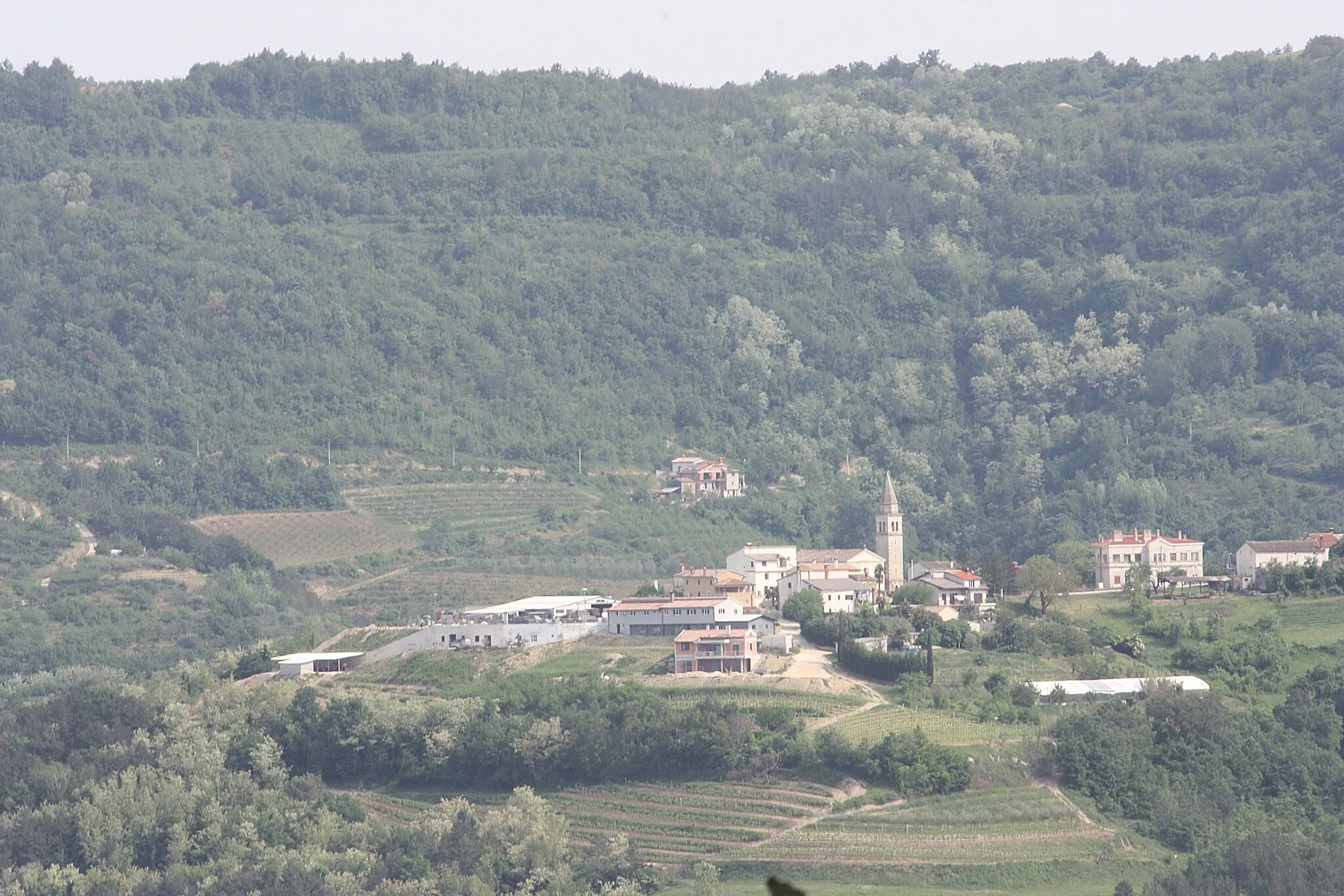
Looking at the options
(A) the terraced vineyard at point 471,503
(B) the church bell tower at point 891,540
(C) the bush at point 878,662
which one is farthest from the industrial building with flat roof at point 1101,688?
(A) the terraced vineyard at point 471,503

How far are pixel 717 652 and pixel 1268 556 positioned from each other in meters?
19.8

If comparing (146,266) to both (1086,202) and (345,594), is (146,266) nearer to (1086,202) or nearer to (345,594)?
(345,594)

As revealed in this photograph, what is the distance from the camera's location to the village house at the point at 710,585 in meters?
81.2

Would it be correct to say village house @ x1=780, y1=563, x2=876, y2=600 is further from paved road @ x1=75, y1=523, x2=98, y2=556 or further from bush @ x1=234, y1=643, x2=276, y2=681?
paved road @ x1=75, y1=523, x2=98, y2=556

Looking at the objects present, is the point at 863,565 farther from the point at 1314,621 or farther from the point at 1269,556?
the point at 1314,621

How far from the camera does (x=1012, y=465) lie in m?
114

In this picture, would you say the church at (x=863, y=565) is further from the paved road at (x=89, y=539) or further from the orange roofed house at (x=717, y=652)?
the paved road at (x=89, y=539)

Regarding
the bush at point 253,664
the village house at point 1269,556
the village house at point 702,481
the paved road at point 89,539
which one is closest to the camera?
the bush at point 253,664

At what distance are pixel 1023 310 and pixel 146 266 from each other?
38.7m

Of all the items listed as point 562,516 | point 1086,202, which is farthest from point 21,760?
point 1086,202

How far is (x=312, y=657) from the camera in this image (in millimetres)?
79125

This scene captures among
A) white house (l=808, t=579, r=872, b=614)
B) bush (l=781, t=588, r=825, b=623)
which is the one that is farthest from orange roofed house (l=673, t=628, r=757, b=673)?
white house (l=808, t=579, r=872, b=614)

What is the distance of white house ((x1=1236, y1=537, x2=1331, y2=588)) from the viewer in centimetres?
8319

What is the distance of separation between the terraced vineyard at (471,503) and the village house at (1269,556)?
3129cm
